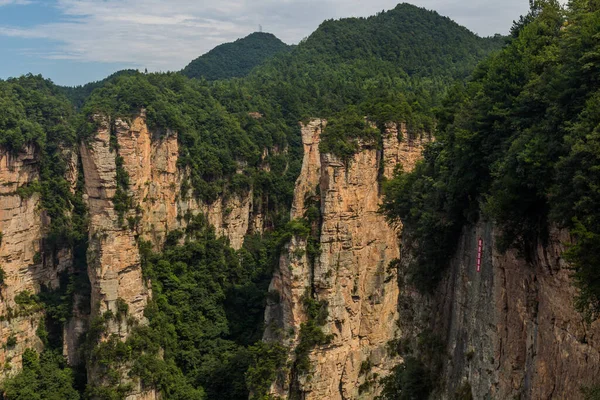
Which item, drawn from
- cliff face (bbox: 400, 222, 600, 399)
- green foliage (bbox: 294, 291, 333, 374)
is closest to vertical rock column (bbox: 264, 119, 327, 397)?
green foliage (bbox: 294, 291, 333, 374)

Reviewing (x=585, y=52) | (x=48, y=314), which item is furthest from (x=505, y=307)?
(x=48, y=314)

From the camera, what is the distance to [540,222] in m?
11.4

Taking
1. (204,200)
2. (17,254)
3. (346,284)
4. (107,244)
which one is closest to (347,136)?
(346,284)

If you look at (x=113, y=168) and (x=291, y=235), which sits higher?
(x=113, y=168)

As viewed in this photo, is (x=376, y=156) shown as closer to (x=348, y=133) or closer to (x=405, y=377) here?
(x=348, y=133)

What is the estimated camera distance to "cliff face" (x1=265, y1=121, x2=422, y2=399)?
97.6ft

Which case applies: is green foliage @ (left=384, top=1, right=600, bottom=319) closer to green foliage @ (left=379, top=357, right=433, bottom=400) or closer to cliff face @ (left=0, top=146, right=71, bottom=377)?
green foliage @ (left=379, top=357, right=433, bottom=400)

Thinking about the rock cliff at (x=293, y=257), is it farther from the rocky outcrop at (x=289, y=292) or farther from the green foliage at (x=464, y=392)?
the green foliage at (x=464, y=392)

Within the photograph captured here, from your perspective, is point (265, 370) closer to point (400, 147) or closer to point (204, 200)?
point (400, 147)

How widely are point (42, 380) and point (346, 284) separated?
53.1 ft

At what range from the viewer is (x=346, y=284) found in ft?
99.3

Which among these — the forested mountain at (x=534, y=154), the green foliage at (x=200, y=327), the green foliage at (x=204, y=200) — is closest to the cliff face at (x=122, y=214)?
the green foliage at (x=204, y=200)

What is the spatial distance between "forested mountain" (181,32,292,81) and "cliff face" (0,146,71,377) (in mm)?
54521

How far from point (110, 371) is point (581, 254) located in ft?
86.1
